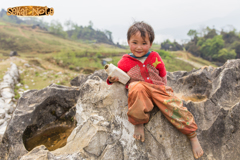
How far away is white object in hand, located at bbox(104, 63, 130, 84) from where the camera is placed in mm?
2430

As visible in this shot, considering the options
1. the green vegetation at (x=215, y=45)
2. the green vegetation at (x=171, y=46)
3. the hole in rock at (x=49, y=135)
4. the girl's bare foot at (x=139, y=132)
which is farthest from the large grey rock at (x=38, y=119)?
the green vegetation at (x=171, y=46)

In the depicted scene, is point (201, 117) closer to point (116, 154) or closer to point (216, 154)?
point (216, 154)

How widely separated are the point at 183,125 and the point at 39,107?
13.0 feet

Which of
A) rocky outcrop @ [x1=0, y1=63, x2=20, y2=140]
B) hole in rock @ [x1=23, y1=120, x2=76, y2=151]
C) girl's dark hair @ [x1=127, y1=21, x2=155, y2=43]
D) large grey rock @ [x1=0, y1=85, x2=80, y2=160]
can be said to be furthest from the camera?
rocky outcrop @ [x1=0, y1=63, x2=20, y2=140]

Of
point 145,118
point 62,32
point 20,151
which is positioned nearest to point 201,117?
point 145,118

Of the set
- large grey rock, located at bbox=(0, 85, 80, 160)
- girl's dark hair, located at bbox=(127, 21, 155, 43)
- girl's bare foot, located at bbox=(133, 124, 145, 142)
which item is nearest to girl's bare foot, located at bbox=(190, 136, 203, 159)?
girl's bare foot, located at bbox=(133, 124, 145, 142)

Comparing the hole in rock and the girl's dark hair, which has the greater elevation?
the girl's dark hair

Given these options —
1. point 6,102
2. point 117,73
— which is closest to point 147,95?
point 117,73

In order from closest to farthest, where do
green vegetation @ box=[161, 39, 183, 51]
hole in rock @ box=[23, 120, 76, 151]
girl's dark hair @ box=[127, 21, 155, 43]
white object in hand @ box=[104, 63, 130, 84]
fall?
girl's dark hair @ box=[127, 21, 155, 43] < white object in hand @ box=[104, 63, 130, 84] < hole in rock @ box=[23, 120, 76, 151] < green vegetation @ box=[161, 39, 183, 51]

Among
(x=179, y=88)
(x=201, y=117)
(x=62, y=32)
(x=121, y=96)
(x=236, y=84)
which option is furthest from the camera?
(x=62, y=32)

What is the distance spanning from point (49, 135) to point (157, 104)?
11.1ft

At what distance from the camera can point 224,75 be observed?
3.94 metres

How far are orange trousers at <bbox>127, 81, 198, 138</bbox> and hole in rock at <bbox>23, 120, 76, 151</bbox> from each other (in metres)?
2.44

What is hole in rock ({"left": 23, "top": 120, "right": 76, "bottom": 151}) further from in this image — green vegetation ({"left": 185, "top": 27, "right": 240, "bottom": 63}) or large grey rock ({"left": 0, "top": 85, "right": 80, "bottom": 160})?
green vegetation ({"left": 185, "top": 27, "right": 240, "bottom": 63})
